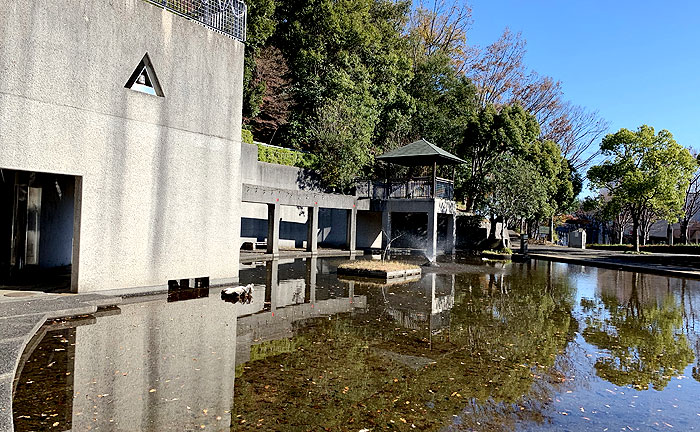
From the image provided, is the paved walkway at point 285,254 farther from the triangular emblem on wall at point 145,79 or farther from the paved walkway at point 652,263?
the paved walkway at point 652,263

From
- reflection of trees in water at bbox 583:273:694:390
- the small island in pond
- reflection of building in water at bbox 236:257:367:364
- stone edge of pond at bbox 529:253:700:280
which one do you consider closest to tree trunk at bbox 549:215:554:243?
stone edge of pond at bbox 529:253:700:280

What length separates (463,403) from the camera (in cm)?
450

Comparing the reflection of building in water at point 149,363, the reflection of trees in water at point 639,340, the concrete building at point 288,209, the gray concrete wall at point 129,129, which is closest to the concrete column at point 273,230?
the concrete building at point 288,209

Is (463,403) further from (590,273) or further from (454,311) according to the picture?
(590,273)

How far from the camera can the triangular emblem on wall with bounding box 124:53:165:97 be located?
916cm

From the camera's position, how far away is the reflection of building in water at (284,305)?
6895mm

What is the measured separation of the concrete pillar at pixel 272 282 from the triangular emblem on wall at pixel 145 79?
484 cm

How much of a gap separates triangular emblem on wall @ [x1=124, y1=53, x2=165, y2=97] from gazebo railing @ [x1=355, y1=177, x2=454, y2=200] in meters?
14.9

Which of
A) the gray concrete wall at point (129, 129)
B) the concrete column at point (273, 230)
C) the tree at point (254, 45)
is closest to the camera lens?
the gray concrete wall at point (129, 129)

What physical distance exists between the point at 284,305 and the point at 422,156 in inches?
545

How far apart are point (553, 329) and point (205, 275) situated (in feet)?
24.0

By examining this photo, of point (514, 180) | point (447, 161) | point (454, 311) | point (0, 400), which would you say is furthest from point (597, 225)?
point (0, 400)

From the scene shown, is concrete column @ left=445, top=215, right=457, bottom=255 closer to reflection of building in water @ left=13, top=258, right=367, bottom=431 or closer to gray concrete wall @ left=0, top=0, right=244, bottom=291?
gray concrete wall @ left=0, top=0, right=244, bottom=291

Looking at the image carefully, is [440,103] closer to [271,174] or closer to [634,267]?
[271,174]
